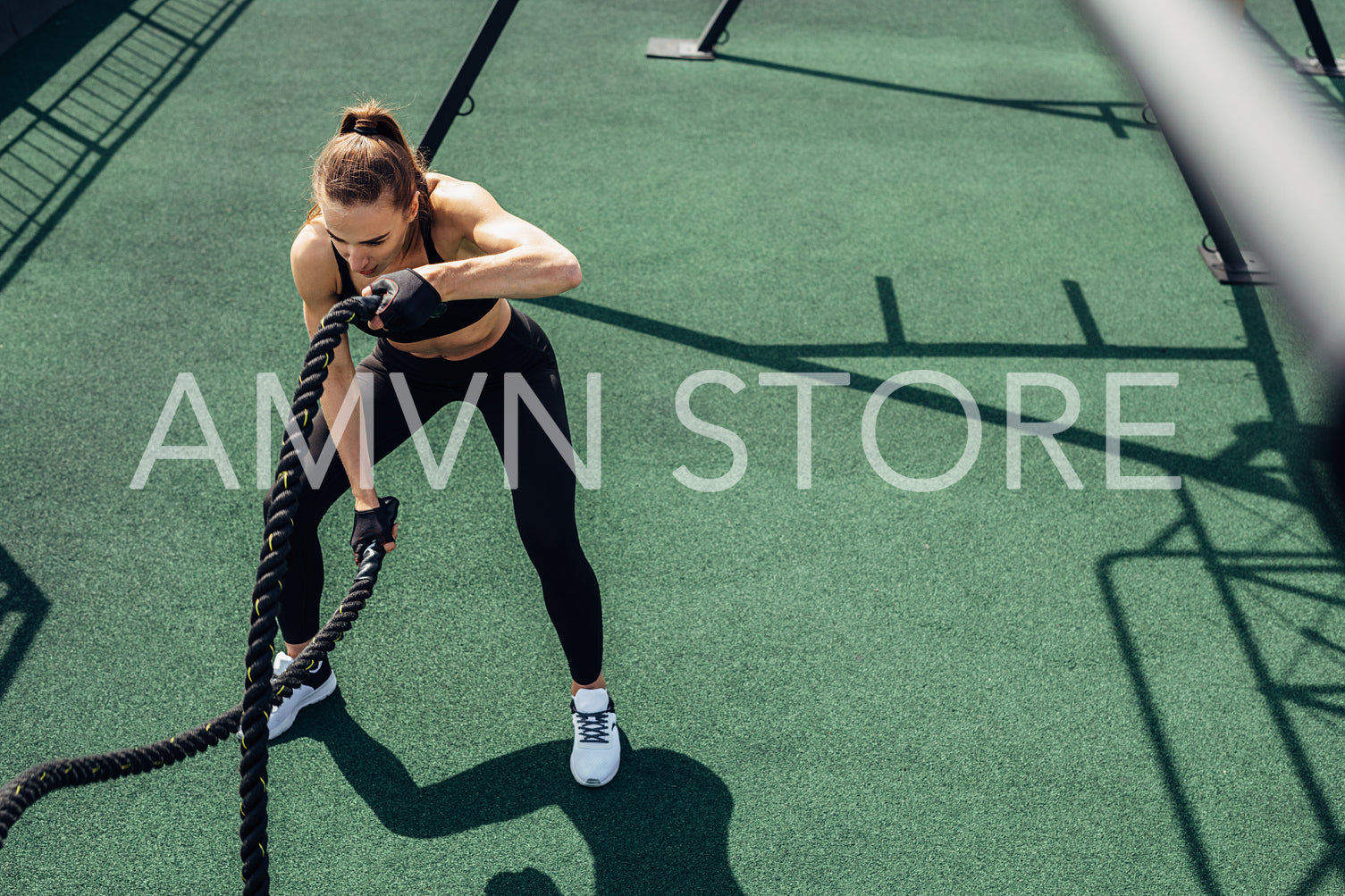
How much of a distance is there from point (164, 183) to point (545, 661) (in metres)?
3.54

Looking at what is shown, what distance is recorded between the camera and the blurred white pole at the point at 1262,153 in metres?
0.32

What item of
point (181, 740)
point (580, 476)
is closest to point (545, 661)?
point (580, 476)

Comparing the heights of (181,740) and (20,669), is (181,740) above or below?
above

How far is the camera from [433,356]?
8.67 ft

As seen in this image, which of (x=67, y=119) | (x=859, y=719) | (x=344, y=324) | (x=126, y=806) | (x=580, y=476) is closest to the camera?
(x=344, y=324)

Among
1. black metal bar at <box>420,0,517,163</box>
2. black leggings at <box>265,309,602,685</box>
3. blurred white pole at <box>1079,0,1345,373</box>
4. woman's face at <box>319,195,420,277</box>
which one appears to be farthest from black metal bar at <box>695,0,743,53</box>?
blurred white pole at <box>1079,0,1345,373</box>

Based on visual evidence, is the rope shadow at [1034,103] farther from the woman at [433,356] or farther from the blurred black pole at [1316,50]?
the woman at [433,356]

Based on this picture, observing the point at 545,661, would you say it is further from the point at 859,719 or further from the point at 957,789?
the point at 957,789

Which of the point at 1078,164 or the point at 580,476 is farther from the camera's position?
the point at 1078,164

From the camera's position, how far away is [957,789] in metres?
2.83

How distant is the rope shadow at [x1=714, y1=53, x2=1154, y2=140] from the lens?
19.9ft

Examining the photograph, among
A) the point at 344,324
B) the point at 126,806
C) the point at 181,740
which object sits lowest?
the point at 126,806

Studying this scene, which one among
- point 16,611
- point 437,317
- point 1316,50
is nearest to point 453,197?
point 437,317

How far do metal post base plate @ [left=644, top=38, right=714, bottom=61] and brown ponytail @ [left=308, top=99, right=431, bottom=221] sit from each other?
463cm
